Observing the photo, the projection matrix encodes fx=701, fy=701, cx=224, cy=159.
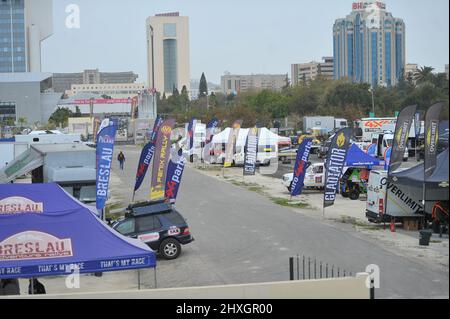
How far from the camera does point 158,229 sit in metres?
17.0

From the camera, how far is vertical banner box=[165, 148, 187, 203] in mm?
22344

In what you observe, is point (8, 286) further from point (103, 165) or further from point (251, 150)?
point (251, 150)

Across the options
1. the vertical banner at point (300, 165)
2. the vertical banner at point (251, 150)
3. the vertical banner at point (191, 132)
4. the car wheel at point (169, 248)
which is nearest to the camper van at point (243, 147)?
the vertical banner at point (191, 132)

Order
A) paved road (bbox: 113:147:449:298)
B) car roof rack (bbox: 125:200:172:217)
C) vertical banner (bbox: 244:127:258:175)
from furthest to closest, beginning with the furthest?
vertical banner (bbox: 244:127:258:175) < car roof rack (bbox: 125:200:172:217) < paved road (bbox: 113:147:449:298)

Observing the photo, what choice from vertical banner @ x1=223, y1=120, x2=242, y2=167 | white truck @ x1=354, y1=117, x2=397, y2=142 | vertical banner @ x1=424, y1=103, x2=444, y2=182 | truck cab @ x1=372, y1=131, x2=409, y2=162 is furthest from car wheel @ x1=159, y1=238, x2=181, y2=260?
white truck @ x1=354, y1=117, x2=397, y2=142

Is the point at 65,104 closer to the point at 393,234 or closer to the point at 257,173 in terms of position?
the point at 257,173

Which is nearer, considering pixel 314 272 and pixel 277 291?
pixel 277 291

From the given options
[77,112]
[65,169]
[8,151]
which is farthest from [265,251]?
[77,112]

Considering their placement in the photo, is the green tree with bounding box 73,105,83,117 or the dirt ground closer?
the dirt ground

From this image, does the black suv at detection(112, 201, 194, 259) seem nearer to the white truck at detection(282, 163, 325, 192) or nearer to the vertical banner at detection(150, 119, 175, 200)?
the vertical banner at detection(150, 119, 175, 200)

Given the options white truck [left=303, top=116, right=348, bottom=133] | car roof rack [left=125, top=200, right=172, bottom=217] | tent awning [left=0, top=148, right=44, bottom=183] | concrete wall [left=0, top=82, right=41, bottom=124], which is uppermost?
concrete wall [left=0, top=82, right=41, bottom=124]

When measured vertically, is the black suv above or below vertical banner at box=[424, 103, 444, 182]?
below

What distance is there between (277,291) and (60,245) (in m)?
5.14

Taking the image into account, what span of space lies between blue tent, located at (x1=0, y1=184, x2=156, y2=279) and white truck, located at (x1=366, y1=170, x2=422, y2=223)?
34.4ft
